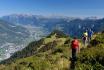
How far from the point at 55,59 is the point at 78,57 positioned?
4.42 m

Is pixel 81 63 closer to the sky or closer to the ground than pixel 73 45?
closer to the ground

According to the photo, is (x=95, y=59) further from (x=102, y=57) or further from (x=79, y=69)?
(x=79, y=69)

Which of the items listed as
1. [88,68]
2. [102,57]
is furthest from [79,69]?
[102,57]

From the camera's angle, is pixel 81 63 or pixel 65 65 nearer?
pixel 81 63

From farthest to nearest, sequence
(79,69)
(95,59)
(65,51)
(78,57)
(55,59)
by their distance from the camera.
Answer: (65,51) < (55,59) < (78,57) < (95,59) < (79,69)

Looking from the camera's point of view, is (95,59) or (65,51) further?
(65,51)

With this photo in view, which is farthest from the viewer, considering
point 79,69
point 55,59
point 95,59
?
point 55,59

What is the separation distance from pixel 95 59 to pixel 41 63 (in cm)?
578

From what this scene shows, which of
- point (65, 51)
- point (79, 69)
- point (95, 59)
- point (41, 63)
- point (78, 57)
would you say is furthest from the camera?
point (65, 51)

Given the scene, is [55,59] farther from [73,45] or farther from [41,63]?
[73,45]

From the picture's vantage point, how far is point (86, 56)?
2550 cm

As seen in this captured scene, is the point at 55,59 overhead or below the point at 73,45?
below

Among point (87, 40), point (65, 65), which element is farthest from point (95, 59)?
point (87, 40)

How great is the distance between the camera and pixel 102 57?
Result: 949 inches
